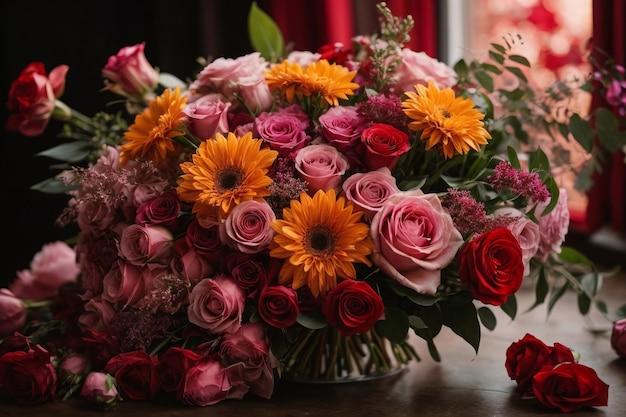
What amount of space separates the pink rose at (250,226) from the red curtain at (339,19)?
49.0 inches

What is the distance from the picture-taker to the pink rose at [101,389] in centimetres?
106

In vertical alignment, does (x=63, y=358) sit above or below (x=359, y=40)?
below

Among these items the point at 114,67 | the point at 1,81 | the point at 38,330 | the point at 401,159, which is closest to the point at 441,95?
the point at 401,159

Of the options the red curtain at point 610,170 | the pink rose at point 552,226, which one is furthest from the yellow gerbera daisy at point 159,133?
the red curtain at point 610,170

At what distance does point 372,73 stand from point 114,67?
0.43 m

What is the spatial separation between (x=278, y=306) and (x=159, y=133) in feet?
0.90

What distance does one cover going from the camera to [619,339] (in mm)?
1243

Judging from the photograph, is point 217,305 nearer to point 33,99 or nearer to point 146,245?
point 146,245

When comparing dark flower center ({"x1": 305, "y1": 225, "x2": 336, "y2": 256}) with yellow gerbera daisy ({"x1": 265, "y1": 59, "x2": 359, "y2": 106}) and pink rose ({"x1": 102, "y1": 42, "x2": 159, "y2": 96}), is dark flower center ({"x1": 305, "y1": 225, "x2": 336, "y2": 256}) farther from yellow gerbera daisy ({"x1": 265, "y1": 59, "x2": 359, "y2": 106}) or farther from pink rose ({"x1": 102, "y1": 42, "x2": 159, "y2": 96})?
pink rose ({"x1": 102, "y1": 42, "x2": 159, "y2": 96})

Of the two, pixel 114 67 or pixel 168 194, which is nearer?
pixel 168 194

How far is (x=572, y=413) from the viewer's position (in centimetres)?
102

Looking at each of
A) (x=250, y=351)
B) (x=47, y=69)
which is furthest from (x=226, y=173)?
(x=47, y=69)

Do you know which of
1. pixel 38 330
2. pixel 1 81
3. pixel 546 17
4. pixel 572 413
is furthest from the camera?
pixel 1 81

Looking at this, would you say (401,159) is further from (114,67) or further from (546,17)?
(546,17)
